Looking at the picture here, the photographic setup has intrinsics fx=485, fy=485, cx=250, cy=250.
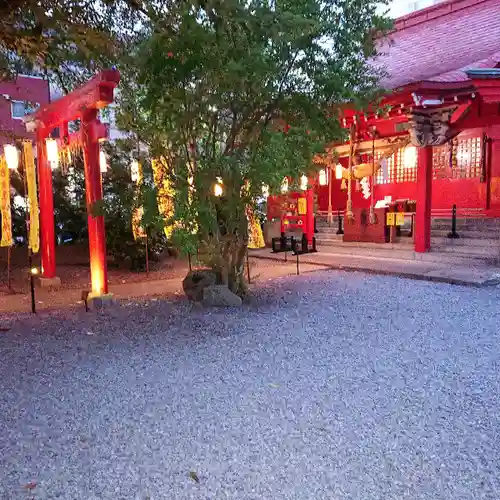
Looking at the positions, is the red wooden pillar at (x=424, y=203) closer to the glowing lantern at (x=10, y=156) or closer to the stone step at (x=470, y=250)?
the stone step at (x=470, y=250)

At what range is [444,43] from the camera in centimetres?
1457

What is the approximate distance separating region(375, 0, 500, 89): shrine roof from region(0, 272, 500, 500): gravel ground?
7.69 meters

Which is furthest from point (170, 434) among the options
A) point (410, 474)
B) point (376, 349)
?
point (376, 349)

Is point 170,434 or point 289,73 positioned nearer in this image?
point 170,434

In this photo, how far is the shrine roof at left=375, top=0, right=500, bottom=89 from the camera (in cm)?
1193

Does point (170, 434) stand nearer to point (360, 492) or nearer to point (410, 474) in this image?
point (360, 492)

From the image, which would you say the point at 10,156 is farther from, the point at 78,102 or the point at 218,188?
the point at 218,188

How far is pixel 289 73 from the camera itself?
698 cm

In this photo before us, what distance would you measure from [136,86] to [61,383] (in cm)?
490

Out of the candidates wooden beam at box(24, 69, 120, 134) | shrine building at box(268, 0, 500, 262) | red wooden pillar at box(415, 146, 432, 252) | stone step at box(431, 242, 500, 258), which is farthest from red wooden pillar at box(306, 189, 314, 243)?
wooden beam at box(24, 69, 120, 134)

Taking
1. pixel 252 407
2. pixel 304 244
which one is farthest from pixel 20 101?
pixel 252 407

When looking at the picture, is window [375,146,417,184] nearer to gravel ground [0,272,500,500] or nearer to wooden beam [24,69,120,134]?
gravel ground [0,272,500,500]

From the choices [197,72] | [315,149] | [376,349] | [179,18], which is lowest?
[376,349]

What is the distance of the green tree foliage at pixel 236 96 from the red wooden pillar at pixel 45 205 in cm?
316
